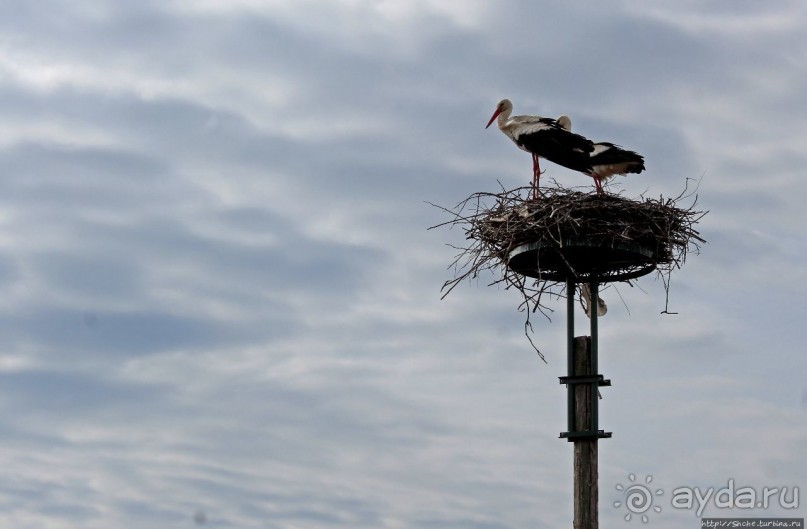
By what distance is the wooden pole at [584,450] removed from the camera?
7.34 meters

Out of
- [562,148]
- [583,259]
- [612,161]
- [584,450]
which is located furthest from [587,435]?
[612,161]

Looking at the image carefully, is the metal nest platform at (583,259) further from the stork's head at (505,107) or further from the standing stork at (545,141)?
the stork's head at (505,107)

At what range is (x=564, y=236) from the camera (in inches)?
328

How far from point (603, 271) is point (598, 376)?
1339 mm

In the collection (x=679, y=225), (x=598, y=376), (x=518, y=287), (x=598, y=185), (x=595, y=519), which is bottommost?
(x=595, y=519)

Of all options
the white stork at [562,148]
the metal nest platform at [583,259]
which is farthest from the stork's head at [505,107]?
the metal nest platform at [583,259]

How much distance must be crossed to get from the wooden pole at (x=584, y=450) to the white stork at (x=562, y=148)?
2.91 metres

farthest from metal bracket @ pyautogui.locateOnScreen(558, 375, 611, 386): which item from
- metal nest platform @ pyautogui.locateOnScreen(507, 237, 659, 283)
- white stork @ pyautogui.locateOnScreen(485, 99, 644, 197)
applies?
white stork @ pyautogui.locateOnScreen(485, 99, 644, 197)

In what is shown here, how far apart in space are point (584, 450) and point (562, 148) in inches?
166

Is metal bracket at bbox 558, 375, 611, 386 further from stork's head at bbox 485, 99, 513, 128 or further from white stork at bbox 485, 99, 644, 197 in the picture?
stork's head at bbox 485, 99, 513, 128

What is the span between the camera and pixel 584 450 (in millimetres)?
7523

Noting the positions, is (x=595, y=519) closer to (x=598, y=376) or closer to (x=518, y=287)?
(x=598, y=376)

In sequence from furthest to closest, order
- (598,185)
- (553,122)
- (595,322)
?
(598,185) → (553,122) → (595,322)

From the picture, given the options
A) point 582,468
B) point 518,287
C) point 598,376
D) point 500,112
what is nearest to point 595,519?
point 582,468
